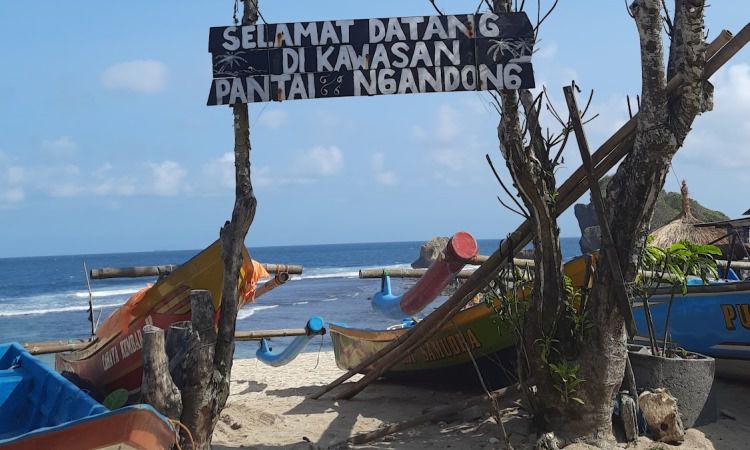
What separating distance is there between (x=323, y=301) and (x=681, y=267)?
37239 millimetres

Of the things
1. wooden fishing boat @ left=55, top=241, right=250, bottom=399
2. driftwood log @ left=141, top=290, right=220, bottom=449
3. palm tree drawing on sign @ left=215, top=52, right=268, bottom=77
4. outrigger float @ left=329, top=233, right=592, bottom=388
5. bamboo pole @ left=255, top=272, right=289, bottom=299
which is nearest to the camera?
driftwood log @ left=141, top=290, right=220, bottom=449

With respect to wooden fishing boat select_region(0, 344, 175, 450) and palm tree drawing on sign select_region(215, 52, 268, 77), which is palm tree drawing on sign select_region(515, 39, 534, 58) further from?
wooden fishing boat select_region(0, 344, 175, 450)

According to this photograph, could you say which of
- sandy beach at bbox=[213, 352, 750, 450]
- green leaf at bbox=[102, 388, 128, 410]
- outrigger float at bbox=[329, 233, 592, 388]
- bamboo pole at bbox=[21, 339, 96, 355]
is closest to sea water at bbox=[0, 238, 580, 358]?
bamboo pole at bbox=[21, 339, 96, 355]

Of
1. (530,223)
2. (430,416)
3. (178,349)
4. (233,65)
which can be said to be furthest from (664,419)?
(233,65)

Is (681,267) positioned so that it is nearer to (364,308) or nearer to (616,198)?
(616,198)

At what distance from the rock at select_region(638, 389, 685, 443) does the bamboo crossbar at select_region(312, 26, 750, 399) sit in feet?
5.54

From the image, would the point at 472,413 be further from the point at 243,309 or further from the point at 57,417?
the point at 243,309

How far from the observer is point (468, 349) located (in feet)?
26.4

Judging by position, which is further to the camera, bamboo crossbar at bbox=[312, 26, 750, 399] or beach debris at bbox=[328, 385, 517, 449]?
beach debris at bbox=[328, 385, 517, 449]

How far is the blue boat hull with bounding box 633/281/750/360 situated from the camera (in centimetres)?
779

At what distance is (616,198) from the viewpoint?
20.0ft

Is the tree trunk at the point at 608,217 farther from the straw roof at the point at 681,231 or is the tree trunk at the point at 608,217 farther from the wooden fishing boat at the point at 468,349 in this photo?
the straw roof at the point at 681,231

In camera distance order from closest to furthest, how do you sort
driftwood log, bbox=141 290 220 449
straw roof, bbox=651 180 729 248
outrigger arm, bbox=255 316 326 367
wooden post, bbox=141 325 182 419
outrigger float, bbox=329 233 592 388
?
wooden post, bbox=141 325 182 419
driftwood log, bbox=141 290 220 449
outrigger float, bbox=329 233 592 388
outrigger arm, bbox=255 316 326 367
straw roof, bbox=651 180 729 248

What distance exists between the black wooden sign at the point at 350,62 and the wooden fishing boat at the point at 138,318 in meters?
1.62
